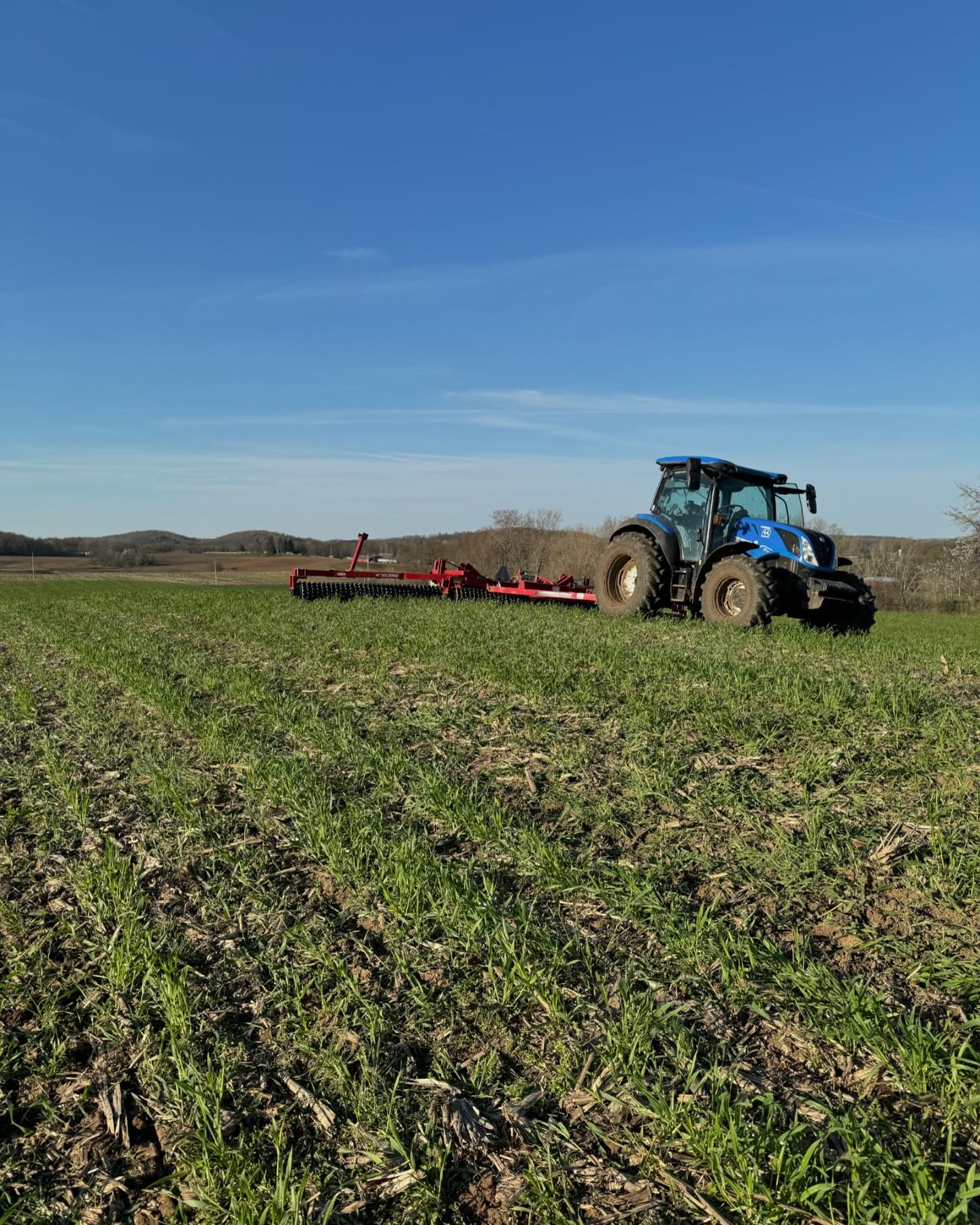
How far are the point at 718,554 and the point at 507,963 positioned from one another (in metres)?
10.2

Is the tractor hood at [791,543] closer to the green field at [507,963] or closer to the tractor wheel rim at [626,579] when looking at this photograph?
the tractor wheel rim at [626,579]

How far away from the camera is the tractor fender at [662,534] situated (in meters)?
13.1

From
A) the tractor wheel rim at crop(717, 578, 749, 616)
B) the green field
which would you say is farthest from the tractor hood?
the green field

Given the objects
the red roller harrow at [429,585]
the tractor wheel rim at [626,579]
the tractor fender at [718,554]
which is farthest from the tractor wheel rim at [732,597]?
the red roller harrow at [429,585]

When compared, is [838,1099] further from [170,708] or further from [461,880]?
[170,708]

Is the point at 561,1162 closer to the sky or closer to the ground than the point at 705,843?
closer to the ground

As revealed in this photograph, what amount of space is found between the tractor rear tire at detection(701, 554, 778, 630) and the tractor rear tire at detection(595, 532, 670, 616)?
981 mm

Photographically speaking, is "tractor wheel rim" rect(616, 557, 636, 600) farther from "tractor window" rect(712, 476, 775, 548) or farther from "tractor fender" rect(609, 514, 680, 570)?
"tractor window" rect(712, 476, 775, 548)

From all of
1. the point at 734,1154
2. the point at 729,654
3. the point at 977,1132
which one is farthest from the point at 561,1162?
the point at 729,654

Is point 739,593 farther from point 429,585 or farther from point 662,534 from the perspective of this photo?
point 429,585

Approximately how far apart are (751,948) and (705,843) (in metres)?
1.03

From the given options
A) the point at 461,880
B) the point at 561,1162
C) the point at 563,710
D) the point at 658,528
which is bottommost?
the point at 561,1162

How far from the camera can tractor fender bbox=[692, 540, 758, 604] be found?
1225 cm

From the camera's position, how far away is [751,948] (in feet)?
10.6
